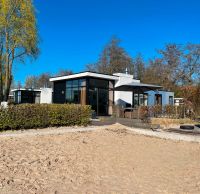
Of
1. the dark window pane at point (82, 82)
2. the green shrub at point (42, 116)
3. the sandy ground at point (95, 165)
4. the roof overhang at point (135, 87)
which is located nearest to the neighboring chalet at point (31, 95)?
the dark window pane at point (82, 82)

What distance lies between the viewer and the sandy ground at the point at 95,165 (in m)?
4.18

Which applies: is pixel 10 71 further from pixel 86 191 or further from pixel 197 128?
pixel 86 191

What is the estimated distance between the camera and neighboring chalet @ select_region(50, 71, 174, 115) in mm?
18219

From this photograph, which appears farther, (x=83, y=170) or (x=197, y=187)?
(x=83, y=170)

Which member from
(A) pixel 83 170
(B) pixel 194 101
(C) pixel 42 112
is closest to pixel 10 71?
(C) pixel 42 112

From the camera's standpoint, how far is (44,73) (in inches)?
2211

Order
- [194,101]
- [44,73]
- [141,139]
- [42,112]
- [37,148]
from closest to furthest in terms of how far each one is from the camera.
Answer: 1. [37,148]
2. [141,139]
3. [42,112]
4. [194,101]
5. [44,73]

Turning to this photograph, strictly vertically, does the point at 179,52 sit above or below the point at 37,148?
above

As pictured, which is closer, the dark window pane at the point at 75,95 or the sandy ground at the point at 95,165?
the sandy ground at the point at 95,165

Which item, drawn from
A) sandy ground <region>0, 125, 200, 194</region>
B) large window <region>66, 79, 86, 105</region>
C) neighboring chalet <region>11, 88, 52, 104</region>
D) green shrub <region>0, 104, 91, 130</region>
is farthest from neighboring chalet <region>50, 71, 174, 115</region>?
neighboring chalet <region>11, 88, 52, 104</region>

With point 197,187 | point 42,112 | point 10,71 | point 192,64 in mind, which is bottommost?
point 197,187

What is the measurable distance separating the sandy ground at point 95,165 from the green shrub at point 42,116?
5.05 ft

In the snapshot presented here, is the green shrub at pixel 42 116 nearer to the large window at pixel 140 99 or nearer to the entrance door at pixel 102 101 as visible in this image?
the entrance door at pixel 102 101

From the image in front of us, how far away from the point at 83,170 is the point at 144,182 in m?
1.33
